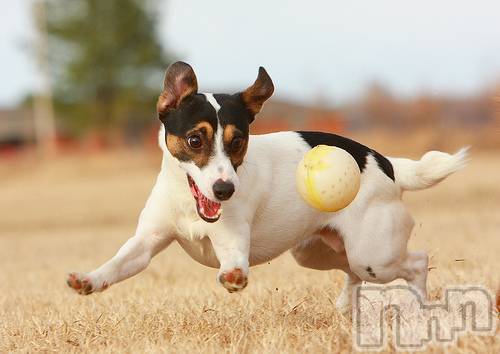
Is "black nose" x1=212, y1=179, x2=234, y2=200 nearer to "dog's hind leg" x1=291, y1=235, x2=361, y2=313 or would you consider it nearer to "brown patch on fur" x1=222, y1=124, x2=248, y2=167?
"brown patch on fur" x1=222, y1=124, x2=248, y2=167

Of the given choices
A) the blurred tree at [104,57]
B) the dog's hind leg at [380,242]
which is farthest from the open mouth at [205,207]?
the blurred tree at [104,57]

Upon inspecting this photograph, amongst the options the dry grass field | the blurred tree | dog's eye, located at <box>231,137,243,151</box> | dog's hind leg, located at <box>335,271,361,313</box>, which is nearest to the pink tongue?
dog's eye, located at <box>231,137,243,151</box>

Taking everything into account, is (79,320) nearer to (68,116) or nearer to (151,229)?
(151,229)

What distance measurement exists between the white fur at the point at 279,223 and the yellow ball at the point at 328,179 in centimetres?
31

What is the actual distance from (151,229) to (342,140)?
1.43m

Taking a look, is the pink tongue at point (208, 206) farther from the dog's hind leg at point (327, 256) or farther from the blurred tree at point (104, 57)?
the blurred tree at point (104, 57)

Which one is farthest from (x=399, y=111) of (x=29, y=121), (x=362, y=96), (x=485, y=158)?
(x=29, y=121)

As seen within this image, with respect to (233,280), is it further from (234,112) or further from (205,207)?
(234,112)

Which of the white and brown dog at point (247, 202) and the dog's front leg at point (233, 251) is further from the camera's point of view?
the white and brown dog at point (247, 202)

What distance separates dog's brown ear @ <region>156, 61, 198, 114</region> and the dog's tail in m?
1.59

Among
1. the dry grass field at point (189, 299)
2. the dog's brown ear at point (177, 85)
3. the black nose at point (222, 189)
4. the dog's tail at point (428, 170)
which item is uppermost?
the dog's brown ear at point (177, 85)

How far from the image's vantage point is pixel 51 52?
44.1 metres

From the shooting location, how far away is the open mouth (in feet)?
14.9

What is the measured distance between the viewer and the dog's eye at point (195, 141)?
4473 millimetres
